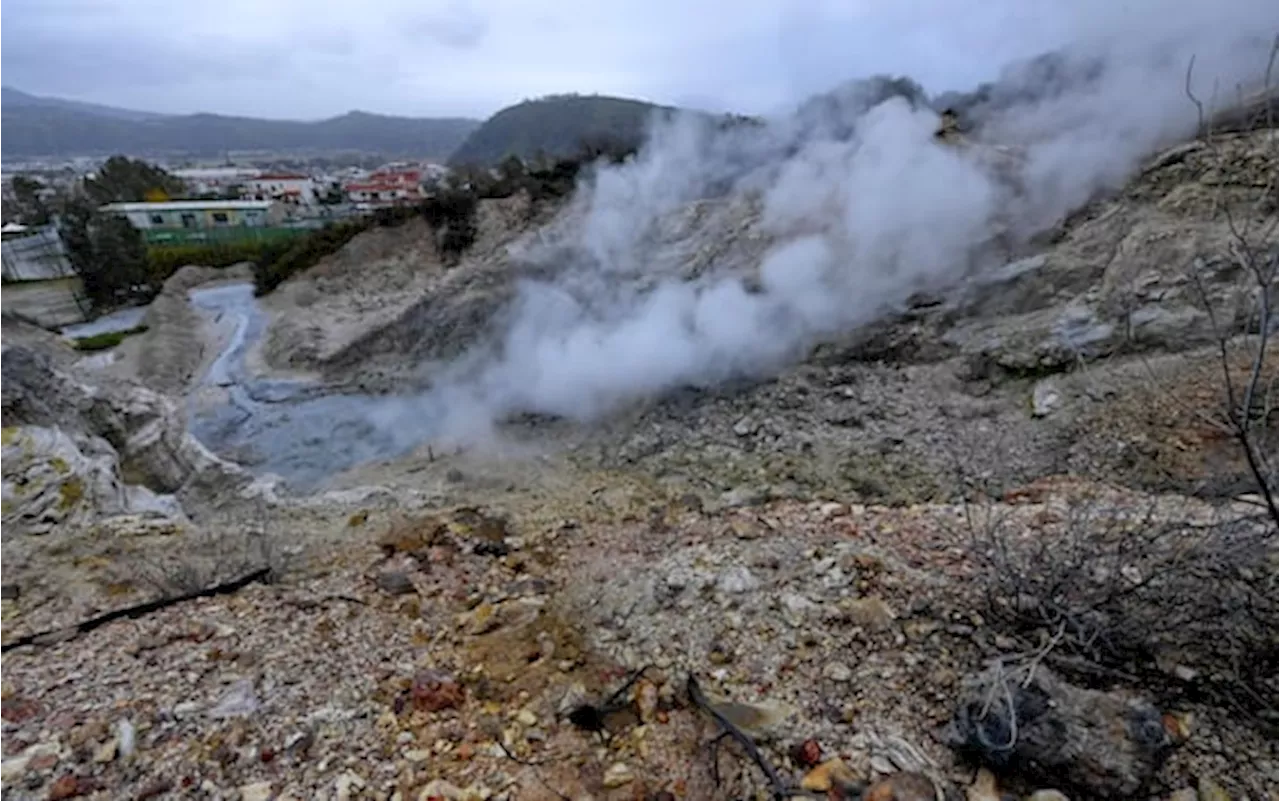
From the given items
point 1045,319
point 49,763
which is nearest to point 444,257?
point 1045,319

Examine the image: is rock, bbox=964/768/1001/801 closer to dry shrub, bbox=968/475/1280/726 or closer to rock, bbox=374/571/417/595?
dry shrub, bbox=968/475/1280/726

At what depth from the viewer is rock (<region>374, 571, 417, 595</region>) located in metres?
4.06

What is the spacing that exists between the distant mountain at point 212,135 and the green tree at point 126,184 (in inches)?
2882

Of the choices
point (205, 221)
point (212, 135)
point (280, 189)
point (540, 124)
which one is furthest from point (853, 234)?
point (212, 135)

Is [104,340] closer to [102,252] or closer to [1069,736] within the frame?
[102,252]

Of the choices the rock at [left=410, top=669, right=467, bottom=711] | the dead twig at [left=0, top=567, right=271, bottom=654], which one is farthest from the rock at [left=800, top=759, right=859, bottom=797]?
the dead twig at [left=0, top=567, right=271, bottom=654]

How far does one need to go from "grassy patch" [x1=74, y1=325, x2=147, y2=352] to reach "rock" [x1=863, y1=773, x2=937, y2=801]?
65.6 ft

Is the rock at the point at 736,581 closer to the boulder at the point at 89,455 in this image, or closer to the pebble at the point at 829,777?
the pebble at the point at 829,777

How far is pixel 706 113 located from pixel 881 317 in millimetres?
8871

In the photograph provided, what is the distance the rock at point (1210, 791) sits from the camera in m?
2.06

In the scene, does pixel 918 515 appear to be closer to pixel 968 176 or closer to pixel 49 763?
pixel 49 763

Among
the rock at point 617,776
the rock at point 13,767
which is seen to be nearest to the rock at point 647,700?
the rock at point 617,776

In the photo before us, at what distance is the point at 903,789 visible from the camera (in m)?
2.20

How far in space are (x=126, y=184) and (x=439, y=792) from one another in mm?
53024
